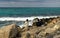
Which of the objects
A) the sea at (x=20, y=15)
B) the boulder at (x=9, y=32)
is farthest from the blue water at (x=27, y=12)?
the boulder at (x=9, y=32)

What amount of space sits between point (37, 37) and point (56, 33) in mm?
940

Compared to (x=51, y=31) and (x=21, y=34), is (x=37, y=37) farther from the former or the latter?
(x=21, y=34)

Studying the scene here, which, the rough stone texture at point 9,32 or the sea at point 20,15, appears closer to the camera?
the rough stone texture at point 9,32

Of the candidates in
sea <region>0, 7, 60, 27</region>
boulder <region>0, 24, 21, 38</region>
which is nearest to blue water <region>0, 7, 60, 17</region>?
sea <region>0, 7, 60, 27</region>

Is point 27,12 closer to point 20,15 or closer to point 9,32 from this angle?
point 20,15

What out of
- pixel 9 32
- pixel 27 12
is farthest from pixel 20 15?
pixel 9 32

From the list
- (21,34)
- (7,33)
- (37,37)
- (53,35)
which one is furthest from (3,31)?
(53,35)

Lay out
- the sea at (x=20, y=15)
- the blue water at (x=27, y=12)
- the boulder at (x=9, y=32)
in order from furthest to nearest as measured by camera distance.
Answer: the blue water at (x=27, y=12) < the sea at (x=20, y=15) < the boulder at (x=9, y=32)

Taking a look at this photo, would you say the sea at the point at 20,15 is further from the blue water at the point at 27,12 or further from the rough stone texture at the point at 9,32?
the rough stone texture at the point at 9,32

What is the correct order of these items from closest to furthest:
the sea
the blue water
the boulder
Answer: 1. the boulder
2. the sea
3. the blue water

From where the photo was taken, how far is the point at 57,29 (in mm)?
10930

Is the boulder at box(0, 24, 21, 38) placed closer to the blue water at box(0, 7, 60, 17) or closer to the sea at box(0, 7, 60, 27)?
the sea at box(0, 7, 60, 27)

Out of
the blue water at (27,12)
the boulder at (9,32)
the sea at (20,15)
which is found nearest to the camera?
the boulder at (9,32)

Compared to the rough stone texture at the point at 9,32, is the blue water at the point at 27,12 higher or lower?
lower
